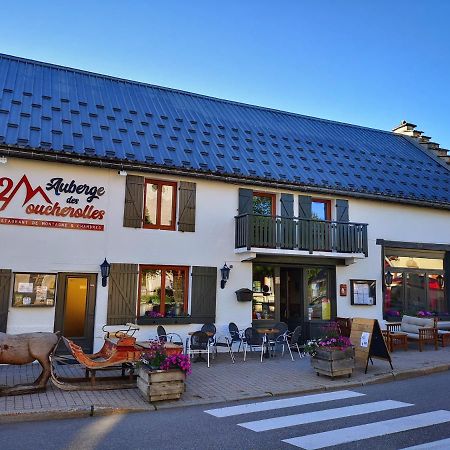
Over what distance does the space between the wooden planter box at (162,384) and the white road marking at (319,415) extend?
163cm

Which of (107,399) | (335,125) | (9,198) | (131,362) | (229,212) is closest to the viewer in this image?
(107,399)

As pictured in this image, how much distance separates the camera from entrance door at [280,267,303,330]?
14.6 m

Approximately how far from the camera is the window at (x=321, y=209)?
15.2m

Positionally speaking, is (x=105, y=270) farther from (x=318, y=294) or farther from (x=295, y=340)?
(x=318, y=294)

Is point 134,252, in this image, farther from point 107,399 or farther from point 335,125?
A: point 335,125

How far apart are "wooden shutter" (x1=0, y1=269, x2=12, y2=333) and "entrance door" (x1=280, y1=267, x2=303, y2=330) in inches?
316

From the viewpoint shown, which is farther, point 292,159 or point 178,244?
point 292,159

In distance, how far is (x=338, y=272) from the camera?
1490 cm

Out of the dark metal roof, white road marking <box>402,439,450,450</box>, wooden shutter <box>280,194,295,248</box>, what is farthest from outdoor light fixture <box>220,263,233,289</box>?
white road marking <box>402,439,450,450</box>

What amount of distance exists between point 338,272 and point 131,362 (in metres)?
8.63

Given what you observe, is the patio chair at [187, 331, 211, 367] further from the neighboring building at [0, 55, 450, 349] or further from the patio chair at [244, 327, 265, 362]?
the patio chair at [244, 327, 265, 362]

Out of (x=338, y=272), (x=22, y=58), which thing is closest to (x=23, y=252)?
(x=22, y=58)

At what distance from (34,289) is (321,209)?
9.30 m

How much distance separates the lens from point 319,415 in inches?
269
